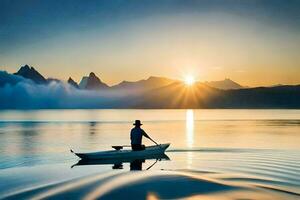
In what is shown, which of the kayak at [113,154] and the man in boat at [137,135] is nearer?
the man in boat at [137,135]

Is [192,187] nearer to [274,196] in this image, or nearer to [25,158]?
[274,196]

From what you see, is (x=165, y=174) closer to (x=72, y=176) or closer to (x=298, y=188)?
(x=72, y=176)

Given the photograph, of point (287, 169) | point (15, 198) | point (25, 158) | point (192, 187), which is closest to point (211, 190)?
point (192, 187)

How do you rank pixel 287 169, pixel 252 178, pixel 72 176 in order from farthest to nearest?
pixel 287 169 < pixel 72 176 < pixel 252 178

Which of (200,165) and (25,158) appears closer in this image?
(200,165)

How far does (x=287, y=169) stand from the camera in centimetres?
3203

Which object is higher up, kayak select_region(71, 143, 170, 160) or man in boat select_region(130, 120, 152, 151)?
man in boat select_region(130, 120, 152, 151)

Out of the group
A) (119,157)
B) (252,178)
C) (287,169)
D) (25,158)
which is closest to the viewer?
(252,178)

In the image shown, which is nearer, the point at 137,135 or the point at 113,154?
the point at 137,135

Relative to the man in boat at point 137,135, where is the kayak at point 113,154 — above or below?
below

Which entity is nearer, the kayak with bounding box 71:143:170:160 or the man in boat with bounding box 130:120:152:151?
the man in boat with bounding box 130:120:152:151

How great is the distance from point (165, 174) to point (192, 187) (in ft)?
16.9

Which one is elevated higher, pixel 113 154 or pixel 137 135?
pixel 137 135

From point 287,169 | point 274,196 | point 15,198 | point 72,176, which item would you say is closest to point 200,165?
point 287,169
